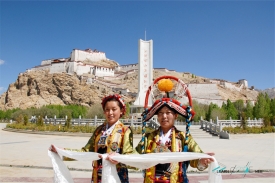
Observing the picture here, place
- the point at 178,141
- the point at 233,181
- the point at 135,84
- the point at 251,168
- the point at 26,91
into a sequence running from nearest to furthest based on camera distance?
1. the point at 178,141
2. the point at 233,181
3. the point at 251,168
4. the point at 26,91
5. the point at 135,84

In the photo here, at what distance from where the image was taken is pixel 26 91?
80.6m

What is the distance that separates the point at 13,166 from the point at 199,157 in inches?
267

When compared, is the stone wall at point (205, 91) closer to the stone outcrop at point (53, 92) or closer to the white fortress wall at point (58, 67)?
the stone outcrop at point (53, 92)

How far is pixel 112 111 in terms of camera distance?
10.3 ft

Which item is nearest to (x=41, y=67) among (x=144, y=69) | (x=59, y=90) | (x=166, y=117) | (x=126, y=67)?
(x=59, y=90)

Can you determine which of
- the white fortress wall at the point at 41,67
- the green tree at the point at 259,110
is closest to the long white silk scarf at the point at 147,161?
the green tree at the point at 259,110

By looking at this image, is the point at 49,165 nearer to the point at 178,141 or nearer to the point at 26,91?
the point at 178,141

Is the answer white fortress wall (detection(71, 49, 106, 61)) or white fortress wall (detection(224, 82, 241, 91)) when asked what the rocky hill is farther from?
white fortress wall (detection(71, 49, 106, 61))

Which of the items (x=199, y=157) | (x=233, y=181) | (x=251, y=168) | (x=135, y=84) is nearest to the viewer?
(x=199, y=157)

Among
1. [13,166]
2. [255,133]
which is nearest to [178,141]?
[13,166]

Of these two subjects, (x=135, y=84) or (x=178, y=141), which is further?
(x=135, y=84)

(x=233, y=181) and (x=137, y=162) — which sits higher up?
(x=137, y=162)

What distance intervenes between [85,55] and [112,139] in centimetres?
9212

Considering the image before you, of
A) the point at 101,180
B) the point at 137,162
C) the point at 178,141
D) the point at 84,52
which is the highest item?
the point at 84,52
